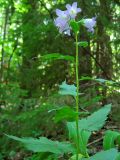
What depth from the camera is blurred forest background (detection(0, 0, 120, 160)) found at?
18.0ft

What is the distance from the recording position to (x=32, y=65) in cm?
707

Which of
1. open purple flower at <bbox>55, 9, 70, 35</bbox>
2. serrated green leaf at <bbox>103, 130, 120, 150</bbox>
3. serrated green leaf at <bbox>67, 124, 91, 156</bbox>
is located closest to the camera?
open purple flower at <bbox>55, 9, 70, 35</bbox>

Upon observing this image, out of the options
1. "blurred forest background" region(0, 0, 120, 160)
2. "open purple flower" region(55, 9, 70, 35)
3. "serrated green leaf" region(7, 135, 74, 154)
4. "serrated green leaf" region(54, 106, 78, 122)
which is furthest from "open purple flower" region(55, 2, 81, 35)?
"blurred forest background" region(0, 0, 120, 160)

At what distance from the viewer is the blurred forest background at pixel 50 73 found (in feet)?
18.0

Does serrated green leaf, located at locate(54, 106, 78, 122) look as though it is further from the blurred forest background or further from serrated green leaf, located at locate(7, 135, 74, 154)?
the blurred forest background

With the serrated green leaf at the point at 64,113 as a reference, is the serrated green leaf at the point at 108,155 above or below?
below

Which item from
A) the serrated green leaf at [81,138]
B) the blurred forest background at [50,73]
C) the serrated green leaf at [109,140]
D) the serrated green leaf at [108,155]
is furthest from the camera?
the blurred forest background at [50,73]

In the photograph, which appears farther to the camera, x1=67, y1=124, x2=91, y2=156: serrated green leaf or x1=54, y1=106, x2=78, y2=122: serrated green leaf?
x1=67, y1=124, x2=91, y2=156: serrated green leaf

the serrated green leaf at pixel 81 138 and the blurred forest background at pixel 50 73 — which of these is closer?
the serrated green leaf at pixel 81 138

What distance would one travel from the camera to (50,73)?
700 centimetres

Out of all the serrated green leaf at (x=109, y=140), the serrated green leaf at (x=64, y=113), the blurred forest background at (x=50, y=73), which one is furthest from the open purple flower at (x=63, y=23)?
the blurred forest background at (x=50, y=73)

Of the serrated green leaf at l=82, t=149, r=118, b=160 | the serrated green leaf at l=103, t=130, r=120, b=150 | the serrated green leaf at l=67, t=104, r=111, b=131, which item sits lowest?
the serrated green leaf at l=103, t=130, r=120, b=150

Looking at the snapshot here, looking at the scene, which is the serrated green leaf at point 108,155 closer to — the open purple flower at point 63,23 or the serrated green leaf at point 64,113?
the serrated green leaf at point 64,113

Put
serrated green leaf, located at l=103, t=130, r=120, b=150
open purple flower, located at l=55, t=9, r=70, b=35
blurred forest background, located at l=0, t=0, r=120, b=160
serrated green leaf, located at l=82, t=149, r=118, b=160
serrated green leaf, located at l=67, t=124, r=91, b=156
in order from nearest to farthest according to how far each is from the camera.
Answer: serrated green leaf, located at l=82, t=149, r=118, b=160, open purple flower, located at l=55, t=9, r=70, b=35, serrated green leaf, located at l=67, t=124, r=91, b=156, serrated green leaf, located at l=103, t=130, r=120, b=150, blurred forest background, located at l=0, t=0, r=120, b=160
